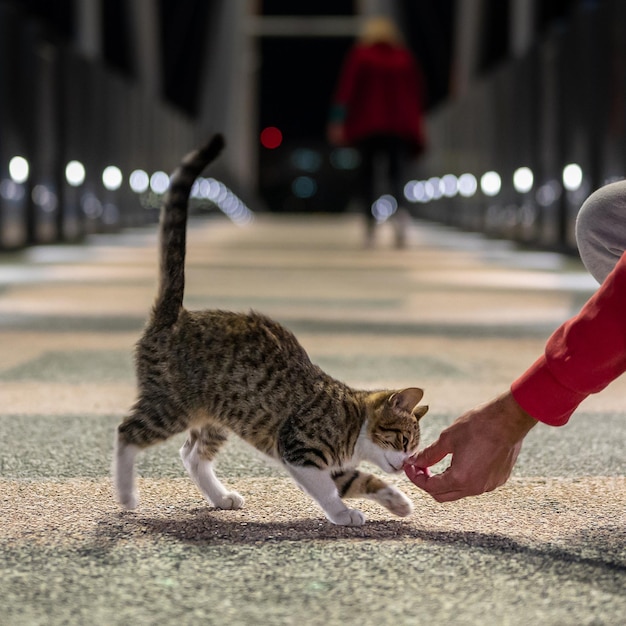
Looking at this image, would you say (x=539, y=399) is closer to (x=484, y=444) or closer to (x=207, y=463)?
(x=484, y=444)

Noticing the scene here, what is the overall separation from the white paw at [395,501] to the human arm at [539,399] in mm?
42

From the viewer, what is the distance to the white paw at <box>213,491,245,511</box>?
2408 millimetres

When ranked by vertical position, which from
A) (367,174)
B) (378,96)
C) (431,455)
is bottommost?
(431,455)

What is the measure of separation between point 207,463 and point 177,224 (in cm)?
46

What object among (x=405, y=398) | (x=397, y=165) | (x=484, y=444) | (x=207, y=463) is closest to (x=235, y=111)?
(x=397, y=165)

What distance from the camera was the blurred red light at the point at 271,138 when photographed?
46531mm

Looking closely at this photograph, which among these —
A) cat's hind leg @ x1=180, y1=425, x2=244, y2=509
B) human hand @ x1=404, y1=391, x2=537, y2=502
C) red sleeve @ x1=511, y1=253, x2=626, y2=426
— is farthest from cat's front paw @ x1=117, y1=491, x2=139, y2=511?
red sleeve @ x1=511, y1=253, x2=626, y2=426

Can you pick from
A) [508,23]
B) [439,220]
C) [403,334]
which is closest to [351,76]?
[403,334]

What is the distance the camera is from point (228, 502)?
2.41 m

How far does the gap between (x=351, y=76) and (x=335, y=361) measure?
25.8 ft

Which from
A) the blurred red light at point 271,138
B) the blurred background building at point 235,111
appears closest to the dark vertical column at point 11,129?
the blurred background building at point 235,111

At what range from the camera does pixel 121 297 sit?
23.8 ft

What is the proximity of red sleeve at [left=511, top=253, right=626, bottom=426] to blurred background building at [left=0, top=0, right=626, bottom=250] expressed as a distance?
6.96 meters

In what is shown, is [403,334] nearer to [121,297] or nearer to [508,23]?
[121,297]
